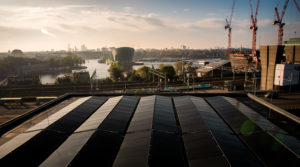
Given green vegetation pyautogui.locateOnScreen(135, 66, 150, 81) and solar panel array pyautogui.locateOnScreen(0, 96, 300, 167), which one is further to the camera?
green vegetation pyautogui.locateOnScreen(135, 66, 150, 81)

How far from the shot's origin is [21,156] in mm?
10133

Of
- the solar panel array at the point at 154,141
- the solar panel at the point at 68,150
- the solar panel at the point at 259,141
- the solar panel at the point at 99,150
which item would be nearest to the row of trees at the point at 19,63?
the solar panel array at the point at 154,141

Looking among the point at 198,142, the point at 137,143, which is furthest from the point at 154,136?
the point at 198,142

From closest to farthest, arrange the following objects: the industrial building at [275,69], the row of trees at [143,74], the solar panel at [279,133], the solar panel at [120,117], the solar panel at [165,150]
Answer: the solar panel at [165,150] < the solar panel at [279,133] < the solar panel at [120,117] < the industrial building at [275,69] < the row of trees at [143,74]

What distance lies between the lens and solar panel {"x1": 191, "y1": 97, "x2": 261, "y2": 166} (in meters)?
9.13

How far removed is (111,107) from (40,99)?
29.1 m

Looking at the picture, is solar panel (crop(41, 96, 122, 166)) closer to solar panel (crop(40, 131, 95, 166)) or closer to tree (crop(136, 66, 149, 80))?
solar panel (crop(40, 131, 95, 166))

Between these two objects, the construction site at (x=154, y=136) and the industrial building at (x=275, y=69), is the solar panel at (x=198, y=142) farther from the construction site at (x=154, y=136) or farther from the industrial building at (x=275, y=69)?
the industrial building at (x=275, y=69)

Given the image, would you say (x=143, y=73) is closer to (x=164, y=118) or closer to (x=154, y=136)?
(x=164, y=118)

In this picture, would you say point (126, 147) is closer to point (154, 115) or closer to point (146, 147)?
point (146, 147)

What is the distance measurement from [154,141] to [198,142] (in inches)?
110

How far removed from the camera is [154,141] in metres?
11.1

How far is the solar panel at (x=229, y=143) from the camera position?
9.13 metres

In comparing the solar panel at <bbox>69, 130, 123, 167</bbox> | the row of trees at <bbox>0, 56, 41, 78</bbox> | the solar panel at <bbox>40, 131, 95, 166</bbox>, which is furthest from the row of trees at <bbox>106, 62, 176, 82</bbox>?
the row of trees at <bbox>0, 56, 41, 78</bbox>
